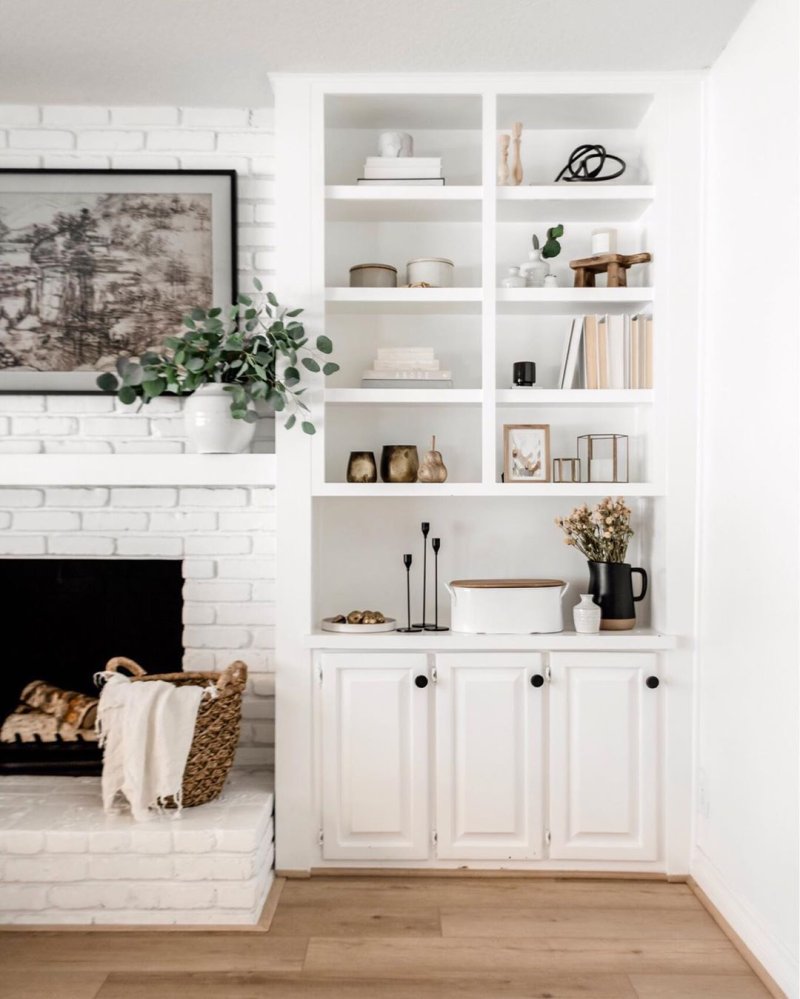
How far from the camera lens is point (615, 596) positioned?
279 centimetres

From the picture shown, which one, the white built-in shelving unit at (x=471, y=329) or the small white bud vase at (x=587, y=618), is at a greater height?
the white built-in shelving unit at (x=471, y=329)

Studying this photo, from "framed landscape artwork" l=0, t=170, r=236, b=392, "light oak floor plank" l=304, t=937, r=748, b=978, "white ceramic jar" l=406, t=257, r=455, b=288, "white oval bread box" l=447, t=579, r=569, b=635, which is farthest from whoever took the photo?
"framed landscape artwork" l=0, t=170, r=236, b=392

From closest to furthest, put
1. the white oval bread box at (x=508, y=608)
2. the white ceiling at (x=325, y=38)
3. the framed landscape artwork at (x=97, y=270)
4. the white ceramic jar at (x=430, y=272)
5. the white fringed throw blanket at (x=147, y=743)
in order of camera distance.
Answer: the white ceiling at (x=325, y=38), the white fringed throw blanket at (x=147, y=743), the white oval bread box at (x=508, y=608), the white ceramic jar at (x=430, y=272), the framed landscape artwork at (x=97, y=270)

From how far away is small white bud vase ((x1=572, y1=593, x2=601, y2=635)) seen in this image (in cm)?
271

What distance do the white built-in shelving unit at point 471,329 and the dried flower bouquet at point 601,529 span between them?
0.25 ft

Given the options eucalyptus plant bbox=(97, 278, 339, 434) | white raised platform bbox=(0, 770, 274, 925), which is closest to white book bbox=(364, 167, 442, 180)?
eucalyptus plant bbox=(97, 278, 339, 434)

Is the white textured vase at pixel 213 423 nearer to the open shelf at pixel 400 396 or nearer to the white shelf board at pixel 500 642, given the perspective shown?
the open shelf at pixel 400 396

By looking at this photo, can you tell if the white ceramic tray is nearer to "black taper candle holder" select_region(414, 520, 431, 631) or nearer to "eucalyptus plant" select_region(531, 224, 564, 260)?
"black taper candle holder" select_region(414, 520, 431, 631)

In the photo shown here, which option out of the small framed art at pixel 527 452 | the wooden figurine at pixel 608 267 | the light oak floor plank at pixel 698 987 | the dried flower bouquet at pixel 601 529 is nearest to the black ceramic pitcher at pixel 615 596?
the dried flower bouquet at pixel 601 529

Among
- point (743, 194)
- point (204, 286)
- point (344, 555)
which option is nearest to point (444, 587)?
point (344, 555)

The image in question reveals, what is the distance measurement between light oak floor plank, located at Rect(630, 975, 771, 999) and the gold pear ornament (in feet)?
4.74

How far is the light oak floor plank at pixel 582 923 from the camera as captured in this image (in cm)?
235

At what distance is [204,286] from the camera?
117 inches

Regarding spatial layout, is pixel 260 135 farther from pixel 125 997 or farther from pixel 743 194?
pixel 125 997
